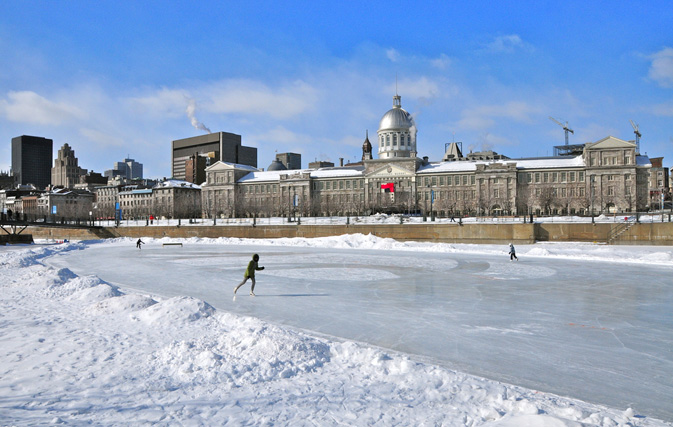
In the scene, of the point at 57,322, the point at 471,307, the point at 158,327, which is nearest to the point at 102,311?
the point at 57,322

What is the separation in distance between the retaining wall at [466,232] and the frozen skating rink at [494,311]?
1623 cm

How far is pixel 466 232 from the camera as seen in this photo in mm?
42719

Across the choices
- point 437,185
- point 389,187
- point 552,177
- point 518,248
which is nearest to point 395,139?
point 437,185

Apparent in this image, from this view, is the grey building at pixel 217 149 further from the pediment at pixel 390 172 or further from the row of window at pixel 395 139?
the pediment at pixel 390 172

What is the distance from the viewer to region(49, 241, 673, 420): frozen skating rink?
304 inches

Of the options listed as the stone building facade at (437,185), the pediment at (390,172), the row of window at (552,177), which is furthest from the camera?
the pediment at (390,172)

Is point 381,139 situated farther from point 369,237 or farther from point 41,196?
point 41,196

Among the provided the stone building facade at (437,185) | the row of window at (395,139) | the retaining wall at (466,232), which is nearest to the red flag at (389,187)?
the stone building facade at (437,185)

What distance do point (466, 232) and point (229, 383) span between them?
37.9 meters

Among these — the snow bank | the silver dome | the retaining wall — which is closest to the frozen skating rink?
the snow bank

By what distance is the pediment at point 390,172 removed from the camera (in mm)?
94000

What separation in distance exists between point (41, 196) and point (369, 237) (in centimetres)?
13715

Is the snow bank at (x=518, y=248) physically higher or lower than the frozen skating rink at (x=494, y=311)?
higher

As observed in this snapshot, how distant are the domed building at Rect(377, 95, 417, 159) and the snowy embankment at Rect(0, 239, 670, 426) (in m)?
88.2
